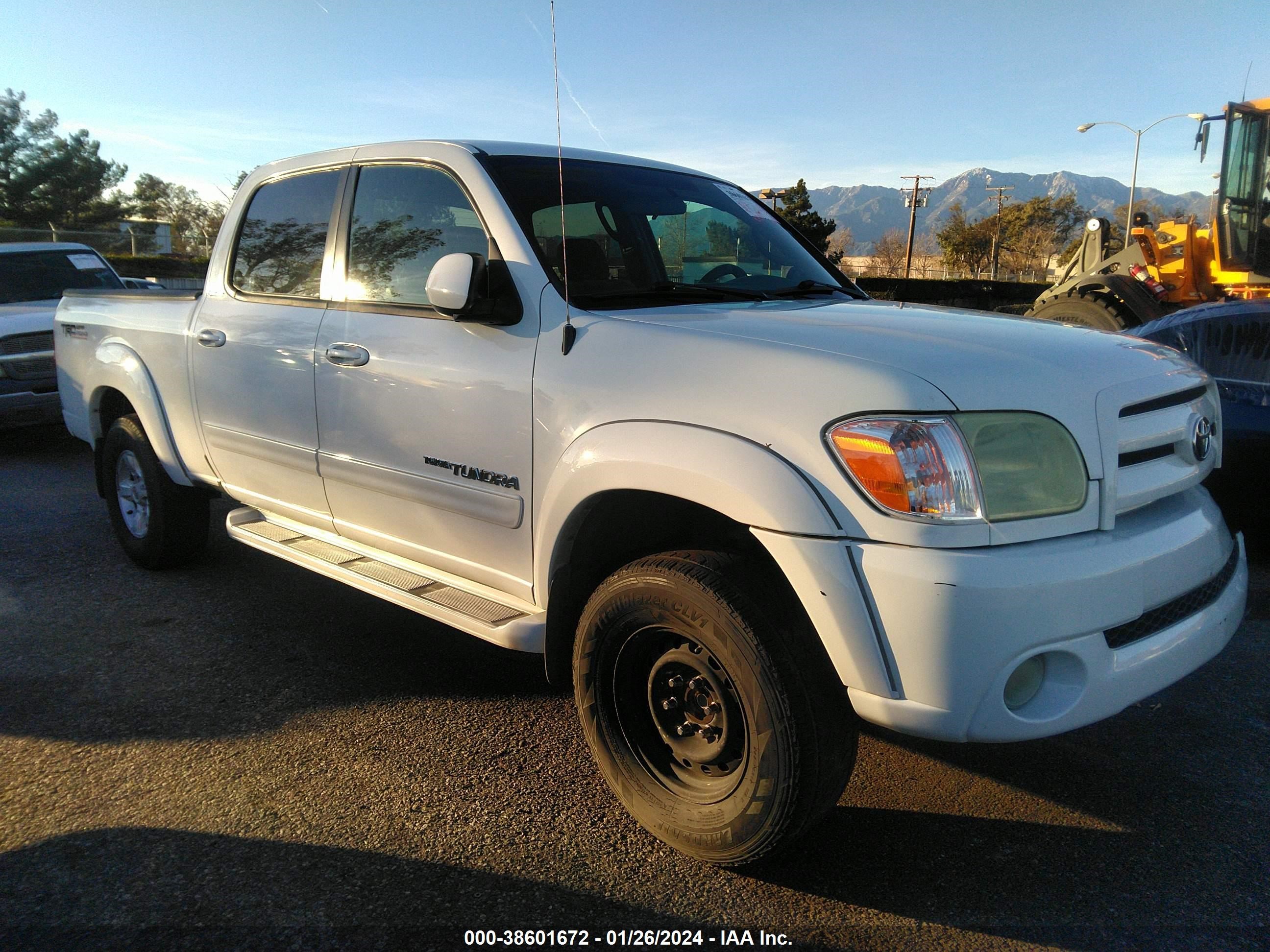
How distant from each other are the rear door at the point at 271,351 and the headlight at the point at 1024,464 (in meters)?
2.45

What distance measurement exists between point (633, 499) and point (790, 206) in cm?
5643

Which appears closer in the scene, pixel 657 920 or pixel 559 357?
pixel 657 920

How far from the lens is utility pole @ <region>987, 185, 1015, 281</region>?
70.9 meters

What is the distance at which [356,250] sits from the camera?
3529 millimetres

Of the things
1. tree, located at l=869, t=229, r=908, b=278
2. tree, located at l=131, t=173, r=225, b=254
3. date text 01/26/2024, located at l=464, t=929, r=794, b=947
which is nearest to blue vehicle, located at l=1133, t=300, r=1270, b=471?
date text 01/26/2024, located at l=464, t=929, r=794, b=947

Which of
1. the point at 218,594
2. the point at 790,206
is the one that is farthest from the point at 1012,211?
the point at 218,594

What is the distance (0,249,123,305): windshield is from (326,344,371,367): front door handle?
6815 mm

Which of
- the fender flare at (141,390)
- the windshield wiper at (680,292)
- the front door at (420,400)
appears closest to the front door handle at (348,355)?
the front door at (420,400)

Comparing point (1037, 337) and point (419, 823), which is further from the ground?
point (1037, 337)

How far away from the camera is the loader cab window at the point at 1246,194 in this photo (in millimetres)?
9859

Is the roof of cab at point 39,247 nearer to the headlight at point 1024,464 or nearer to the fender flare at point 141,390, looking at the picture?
the fender flare at point 141,390

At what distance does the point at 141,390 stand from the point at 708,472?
11.6 feet

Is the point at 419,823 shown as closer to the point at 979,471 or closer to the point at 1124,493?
the point at 979,471

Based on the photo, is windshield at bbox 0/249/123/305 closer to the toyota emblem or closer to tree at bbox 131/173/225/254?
the toyota emblem
